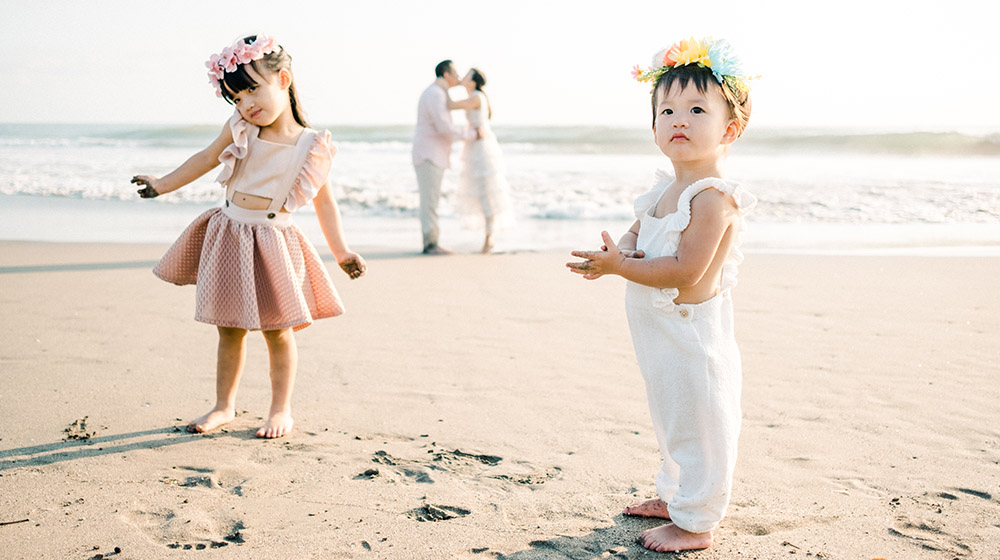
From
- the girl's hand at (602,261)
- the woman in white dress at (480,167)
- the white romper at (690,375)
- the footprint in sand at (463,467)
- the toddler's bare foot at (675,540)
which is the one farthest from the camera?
the woman in white dress at (480,167)

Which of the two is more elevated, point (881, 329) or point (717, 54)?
point (717, 54)

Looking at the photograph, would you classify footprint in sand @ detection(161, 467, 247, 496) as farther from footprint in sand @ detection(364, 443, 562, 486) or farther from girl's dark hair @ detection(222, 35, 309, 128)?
girl's dark hair @ detection(222, 35, 309, 128)

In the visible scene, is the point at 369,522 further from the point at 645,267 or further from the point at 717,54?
the point at 717,54

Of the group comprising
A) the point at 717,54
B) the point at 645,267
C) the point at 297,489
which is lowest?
the point at 297,489

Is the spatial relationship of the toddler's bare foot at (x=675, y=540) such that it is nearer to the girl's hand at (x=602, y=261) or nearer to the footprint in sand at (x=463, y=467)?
the footprint in sand at (x=463, y=467)

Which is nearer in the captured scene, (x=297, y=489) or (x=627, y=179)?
(x=297, y=489)

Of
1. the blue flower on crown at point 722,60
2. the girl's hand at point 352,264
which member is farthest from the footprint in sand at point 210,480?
the blue flower on crown at point 722,60

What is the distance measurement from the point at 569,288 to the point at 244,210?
10.8ft

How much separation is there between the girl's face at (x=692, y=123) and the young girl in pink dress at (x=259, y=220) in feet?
4.64

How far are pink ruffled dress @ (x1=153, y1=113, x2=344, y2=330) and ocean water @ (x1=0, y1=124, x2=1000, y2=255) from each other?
2.17 meters

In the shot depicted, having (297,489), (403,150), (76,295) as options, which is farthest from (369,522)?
(403,150)

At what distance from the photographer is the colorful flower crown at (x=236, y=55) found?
334 cm

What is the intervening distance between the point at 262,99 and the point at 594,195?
9688mm

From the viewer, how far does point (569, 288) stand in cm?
642
